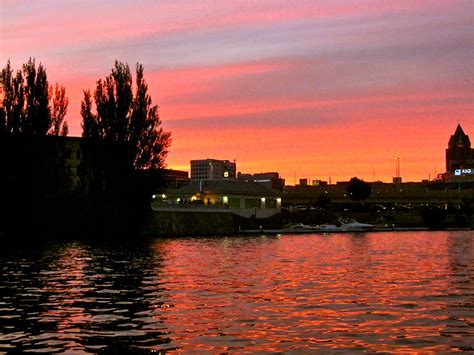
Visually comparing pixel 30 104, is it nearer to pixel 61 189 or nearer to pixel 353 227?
pixel 61 189

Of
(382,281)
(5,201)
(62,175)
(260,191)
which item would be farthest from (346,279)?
(260,191)

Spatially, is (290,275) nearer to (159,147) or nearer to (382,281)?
(382,281)

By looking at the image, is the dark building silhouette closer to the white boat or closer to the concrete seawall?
the concrete seawall

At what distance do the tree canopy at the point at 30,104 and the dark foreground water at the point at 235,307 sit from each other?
116ft

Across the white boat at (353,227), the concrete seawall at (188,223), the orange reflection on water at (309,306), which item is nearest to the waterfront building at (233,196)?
the white boat at (353,227)

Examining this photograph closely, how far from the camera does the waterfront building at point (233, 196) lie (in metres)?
166

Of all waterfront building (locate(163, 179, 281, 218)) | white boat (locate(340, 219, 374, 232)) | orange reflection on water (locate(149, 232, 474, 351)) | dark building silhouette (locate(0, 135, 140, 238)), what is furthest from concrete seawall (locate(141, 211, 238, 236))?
orange reflection on water (locate(149, 232, 474, 351))

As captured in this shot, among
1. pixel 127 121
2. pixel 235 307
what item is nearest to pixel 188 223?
pixel 127 121

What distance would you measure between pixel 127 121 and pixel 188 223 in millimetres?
33250

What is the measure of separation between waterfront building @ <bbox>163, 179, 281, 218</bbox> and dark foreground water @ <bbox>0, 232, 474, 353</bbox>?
368 feet

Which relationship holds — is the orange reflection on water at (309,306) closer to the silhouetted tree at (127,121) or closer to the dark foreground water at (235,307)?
the dark foreground water at (235,307)

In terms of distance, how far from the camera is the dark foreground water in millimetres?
20984

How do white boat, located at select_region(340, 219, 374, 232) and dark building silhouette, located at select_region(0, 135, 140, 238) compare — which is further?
white boat, located at select_region(340, 219, 374, 232)

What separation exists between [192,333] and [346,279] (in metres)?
20.0
